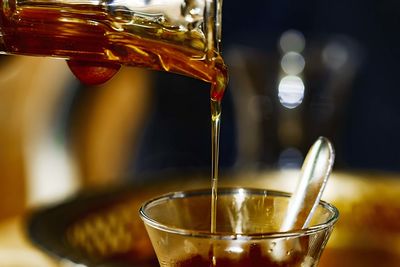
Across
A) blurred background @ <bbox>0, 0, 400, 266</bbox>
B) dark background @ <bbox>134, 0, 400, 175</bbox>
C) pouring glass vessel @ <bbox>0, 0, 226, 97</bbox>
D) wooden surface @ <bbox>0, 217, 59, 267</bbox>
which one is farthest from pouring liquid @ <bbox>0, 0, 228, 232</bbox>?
dark background @ <bbox>134, 0, 400, 175</bbox>

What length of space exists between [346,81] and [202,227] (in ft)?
4.25

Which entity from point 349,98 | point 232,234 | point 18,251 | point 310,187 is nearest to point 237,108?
point 349,98

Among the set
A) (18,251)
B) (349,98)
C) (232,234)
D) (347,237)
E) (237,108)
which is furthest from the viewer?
(349,98)

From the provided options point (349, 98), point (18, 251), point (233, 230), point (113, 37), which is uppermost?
point (113, 37)

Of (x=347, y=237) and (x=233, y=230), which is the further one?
(x=347, y=237)

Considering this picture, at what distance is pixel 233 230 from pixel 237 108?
1.33 metres

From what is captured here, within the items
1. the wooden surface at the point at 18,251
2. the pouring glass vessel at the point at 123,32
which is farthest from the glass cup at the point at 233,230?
the wooden surface at the point at 18,251

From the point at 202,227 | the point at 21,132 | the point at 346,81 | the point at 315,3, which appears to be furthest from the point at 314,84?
the point at 202,227

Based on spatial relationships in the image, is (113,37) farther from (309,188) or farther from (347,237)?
(347,237)

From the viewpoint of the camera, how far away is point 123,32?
0.60 m

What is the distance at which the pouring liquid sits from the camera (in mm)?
587

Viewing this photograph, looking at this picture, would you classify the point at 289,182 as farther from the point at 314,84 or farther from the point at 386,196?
the point at 314,84

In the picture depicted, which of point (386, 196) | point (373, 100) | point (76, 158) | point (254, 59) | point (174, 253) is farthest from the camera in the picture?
point (373, 100)

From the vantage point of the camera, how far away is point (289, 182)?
127cm
